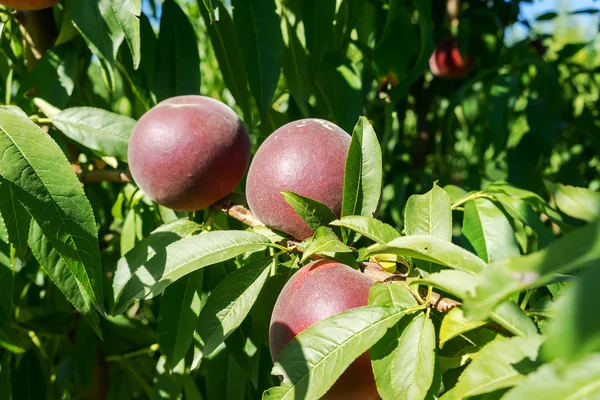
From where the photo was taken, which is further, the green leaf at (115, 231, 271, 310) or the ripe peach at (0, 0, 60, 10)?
the ripe peach at (0, 0, 60, 10)

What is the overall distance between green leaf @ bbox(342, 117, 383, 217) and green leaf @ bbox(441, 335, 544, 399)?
12.7 inches

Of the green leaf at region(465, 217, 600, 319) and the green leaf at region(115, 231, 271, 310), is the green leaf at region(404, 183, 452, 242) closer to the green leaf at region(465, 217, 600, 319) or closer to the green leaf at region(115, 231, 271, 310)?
the green leaf at region(115, 231, 271, 310)

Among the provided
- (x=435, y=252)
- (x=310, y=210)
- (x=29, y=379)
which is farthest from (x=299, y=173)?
(x=29, y=379)

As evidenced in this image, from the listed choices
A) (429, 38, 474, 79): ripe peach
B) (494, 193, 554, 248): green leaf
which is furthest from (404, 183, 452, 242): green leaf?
(429, 38, 474, 79): ripe peach

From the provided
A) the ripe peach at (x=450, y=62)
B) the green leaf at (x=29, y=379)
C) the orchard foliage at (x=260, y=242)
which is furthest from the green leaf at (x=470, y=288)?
the ripe peach at (x=450, y=62)

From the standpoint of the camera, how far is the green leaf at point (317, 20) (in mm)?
1107

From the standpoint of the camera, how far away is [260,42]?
3.51 feet

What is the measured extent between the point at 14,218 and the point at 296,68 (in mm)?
668

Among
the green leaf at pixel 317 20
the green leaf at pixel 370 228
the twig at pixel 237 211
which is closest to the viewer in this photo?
the green leaf at pixel 370 228

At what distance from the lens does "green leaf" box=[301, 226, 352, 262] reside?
0.70 m

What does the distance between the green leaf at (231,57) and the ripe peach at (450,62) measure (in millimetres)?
1387

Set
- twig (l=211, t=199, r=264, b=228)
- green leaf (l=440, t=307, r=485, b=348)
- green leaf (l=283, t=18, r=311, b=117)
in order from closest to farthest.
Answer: green leaf (l=440, t=307, r=485, b=348) < twig (l=211, t=199, r=264, b=228) < green leaf (l=283, t=18, r=311, b=117)

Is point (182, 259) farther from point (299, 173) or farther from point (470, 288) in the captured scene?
point (470, 288)

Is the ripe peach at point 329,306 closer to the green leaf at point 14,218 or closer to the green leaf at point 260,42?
the green leaf at point 14,218
